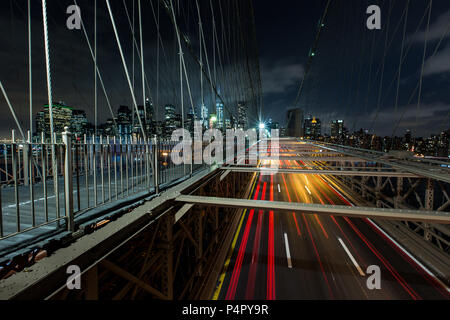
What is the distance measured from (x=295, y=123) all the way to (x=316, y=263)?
3121 inches

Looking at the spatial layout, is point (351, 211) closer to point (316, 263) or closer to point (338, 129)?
point (316, 263)

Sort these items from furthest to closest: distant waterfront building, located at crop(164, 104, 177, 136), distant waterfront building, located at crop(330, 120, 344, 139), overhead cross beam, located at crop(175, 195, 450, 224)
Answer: distant waterfront building, located at crop(330, 120, 344, 139), distant waterfront building, located at crop(164, 104, 177, 136), overhead cross beam, located at crop(175, 195, 450, 224)

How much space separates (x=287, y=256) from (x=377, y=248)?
4.45 meters

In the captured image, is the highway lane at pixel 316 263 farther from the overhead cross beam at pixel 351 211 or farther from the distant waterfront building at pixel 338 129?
the distant waterfront building at pixel 338 129

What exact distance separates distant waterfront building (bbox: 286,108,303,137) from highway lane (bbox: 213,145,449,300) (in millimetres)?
70998

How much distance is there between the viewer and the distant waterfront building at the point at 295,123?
78.5 m

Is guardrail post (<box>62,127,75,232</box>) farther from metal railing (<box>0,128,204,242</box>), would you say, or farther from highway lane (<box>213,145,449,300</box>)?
highway lane (<box>213,145,449,300</box>)

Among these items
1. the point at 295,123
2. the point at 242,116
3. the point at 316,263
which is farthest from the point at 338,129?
the point at 316,263

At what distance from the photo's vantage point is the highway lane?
698cm

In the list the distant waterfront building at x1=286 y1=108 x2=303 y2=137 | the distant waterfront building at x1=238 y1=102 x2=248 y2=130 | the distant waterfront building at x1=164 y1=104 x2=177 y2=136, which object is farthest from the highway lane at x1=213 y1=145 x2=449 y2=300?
the distant waterfront building at x1=286 y1=108 x2=303 y2=137

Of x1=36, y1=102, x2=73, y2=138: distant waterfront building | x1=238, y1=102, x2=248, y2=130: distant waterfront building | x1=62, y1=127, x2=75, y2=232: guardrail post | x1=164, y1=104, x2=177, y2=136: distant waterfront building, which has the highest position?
x1=238, y1=102, x2=248, y2=130: distant waterfront building
